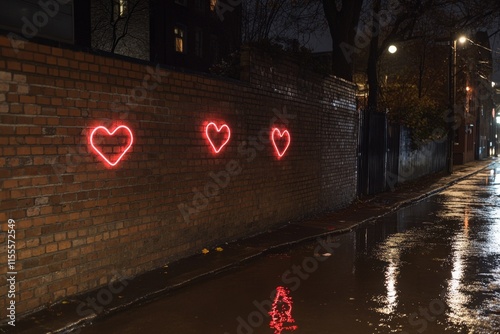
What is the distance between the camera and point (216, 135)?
338 inches

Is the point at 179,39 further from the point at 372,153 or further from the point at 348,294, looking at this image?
the point at 348,294

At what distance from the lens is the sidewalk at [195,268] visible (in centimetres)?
505

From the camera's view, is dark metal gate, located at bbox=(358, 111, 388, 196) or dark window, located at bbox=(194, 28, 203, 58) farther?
dark window, located at bbox=(194, 28, 203, 58)

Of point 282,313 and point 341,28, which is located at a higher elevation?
point 341,28

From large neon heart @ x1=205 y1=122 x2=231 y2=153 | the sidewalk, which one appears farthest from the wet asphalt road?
large neon heart @ x1=205 y1=122 x2=231 y2=153

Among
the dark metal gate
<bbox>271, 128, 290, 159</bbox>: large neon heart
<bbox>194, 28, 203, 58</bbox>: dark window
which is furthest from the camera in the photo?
<bbox>194, 28, 203, 58</bbox>: dark window

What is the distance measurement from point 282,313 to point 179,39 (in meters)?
32.2

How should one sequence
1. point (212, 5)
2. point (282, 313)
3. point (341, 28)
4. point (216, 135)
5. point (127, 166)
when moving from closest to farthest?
1. point (282, 313)
2. point (127, 166)
3. point (216, 135)
4. point (341, 28)
5. point (212, 5)

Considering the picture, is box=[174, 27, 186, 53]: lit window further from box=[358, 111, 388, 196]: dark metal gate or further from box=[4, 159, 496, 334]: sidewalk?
box=[4, 159, 496, 334]: sidewalk

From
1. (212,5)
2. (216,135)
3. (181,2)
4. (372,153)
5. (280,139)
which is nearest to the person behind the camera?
(216,135)

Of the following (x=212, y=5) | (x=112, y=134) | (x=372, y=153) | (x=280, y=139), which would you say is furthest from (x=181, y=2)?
(x=112, y=134)

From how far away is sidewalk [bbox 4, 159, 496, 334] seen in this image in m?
5.05

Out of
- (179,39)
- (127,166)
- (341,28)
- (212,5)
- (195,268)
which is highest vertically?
(212,5)

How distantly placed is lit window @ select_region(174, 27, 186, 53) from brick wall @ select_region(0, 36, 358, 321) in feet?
83.5
